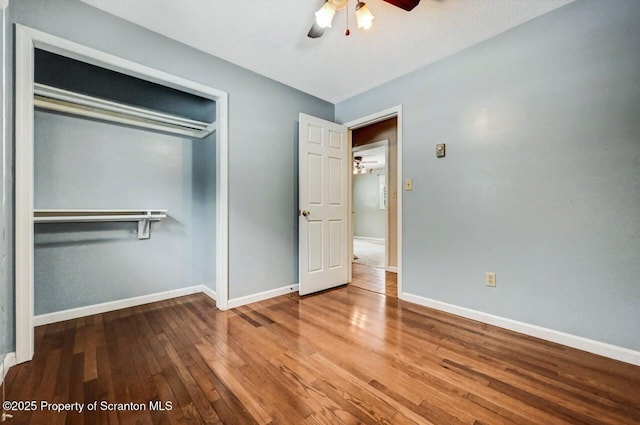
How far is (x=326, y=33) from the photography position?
2174 mm

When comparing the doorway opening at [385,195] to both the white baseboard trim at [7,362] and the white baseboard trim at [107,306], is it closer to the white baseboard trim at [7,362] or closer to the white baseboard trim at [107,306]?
the white baseboard trim at [107,306]

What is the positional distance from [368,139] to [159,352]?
13.6 feet

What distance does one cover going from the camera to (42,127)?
2.22 meters

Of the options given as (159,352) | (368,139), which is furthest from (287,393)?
(368,139)

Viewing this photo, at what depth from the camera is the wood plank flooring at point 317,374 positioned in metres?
1.23

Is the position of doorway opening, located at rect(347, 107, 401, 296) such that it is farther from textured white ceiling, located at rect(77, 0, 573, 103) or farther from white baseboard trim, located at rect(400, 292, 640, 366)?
textured white ceiling, located at rect(77, 0, 573, 103)

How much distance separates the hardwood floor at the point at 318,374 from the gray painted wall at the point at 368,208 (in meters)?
6.22

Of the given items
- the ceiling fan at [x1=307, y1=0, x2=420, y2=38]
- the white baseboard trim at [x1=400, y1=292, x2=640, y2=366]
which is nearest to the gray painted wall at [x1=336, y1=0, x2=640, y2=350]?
the white baseboard trim at [x1=400, y1=292, x2=640, y2=366]

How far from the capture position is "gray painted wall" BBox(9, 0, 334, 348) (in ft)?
6.70

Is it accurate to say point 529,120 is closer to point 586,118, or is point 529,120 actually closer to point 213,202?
point 586,118

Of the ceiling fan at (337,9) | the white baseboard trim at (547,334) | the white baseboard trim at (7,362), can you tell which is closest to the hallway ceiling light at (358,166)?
the white baseboard trim at (547,334)

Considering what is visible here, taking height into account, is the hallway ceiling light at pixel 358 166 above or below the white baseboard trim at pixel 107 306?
above

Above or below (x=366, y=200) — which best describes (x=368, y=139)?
above

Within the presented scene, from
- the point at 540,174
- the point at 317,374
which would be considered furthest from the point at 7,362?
the point at 540,174
